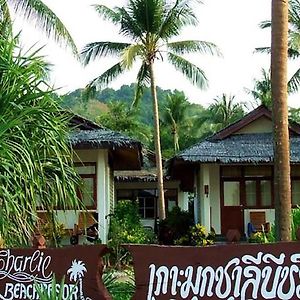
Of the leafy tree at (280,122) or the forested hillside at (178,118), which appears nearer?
the leafy tree at (280,122)

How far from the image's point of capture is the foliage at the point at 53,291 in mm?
5844

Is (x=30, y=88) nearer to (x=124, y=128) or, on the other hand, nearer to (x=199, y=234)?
(x=199, y=234)

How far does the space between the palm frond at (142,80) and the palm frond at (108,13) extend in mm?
1939

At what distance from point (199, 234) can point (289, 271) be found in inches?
551

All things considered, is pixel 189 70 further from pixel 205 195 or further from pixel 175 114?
pixel 175 114

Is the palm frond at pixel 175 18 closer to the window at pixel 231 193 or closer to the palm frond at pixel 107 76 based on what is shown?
the palm frond at pixel 107 76

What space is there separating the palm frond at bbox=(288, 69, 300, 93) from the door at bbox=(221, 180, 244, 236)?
6.17 metres

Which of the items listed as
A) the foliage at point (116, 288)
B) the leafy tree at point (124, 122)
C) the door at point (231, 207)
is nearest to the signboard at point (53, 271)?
the foliage at point (116, 288)

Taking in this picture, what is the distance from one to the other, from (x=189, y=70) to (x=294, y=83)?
4623 mm

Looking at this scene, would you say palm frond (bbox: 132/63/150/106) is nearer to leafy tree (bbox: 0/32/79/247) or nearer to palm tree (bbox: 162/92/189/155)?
leafy tree (bbox: 0/32/79/247)

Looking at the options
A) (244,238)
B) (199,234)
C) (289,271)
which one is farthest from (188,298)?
(244,238)

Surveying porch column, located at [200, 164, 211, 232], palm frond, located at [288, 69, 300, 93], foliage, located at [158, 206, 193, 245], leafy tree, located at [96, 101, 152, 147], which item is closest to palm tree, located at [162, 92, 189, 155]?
leafy tree, located at [96, 101, 152, 147]

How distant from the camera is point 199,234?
1917 cm

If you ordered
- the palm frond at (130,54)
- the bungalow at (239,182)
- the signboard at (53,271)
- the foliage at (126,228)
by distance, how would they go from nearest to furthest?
the signboard at (53,271) < the foliage at (126,228) < the bungalow at (239,182) < the palm frond at (130,54)
